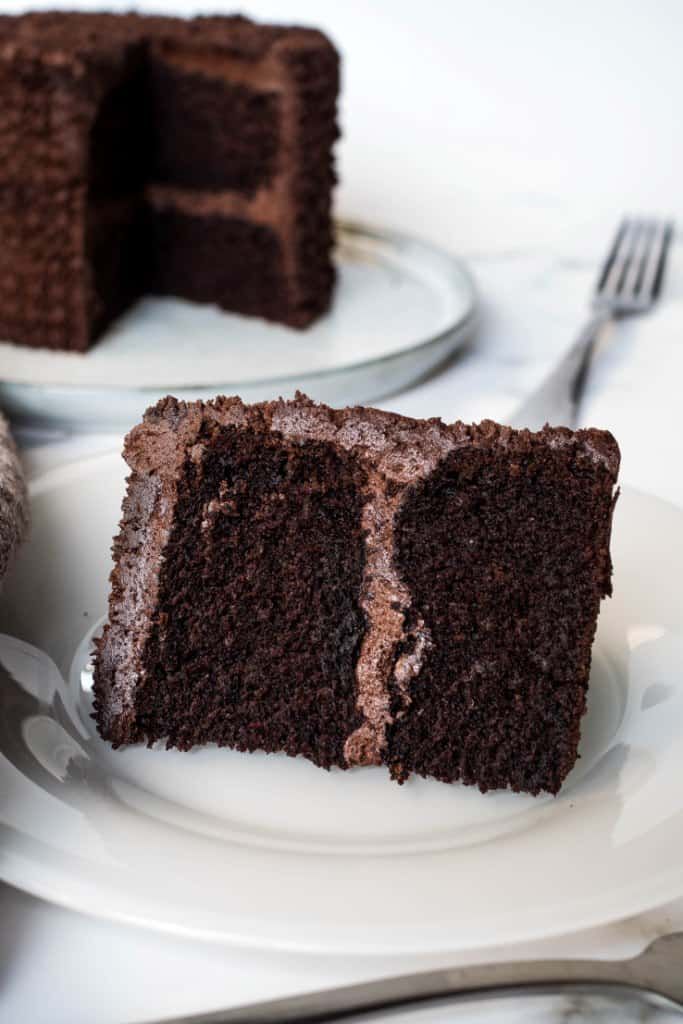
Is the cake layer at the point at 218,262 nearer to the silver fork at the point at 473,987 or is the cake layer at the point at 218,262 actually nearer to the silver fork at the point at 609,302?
the silver fork at the point at 609,302

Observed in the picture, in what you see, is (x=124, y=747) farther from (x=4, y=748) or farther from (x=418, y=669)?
(x=418, y=669)

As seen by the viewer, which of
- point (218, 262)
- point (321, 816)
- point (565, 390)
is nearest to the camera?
point (321, 816)


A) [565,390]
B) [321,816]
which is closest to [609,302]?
[565,390]

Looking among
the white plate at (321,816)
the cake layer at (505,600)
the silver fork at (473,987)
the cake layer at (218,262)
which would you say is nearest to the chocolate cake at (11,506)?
the white plate at (321,816)

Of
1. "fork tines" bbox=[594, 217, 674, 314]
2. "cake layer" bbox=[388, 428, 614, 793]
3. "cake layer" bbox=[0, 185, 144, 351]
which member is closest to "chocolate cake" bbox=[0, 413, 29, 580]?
"cake layer" bbox=[388, 428, 614, 793]

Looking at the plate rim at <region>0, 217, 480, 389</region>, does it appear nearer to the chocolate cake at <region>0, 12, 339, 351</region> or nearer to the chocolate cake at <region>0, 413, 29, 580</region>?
the chocolate cake at <region>0, 12, 339, 351</region>

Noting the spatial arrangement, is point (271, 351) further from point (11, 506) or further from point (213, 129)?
point (11, 506)
